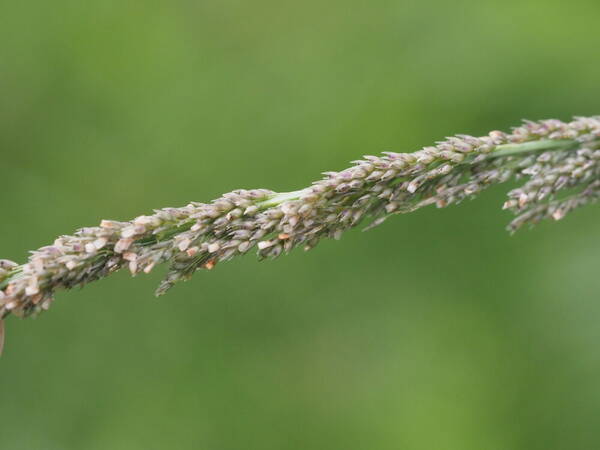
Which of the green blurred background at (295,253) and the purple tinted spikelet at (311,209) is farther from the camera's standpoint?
the green blurred background at (295,253)

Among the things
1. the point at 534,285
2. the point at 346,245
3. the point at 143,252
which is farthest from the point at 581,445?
the point at 143,252

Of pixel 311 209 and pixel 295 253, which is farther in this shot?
pixel 295 253

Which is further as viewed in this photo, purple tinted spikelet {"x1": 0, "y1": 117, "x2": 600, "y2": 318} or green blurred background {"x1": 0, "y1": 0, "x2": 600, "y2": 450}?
green blurred background {"x1": 0, "y1": 0, "x2": 600, "y2": 450}

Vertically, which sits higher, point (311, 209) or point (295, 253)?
point (295, 253)

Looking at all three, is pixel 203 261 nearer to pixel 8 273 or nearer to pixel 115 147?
pixel 8 273

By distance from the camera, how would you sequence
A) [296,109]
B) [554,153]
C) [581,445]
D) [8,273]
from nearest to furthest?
[8,273], [554,153], [581,445], [296,109]
